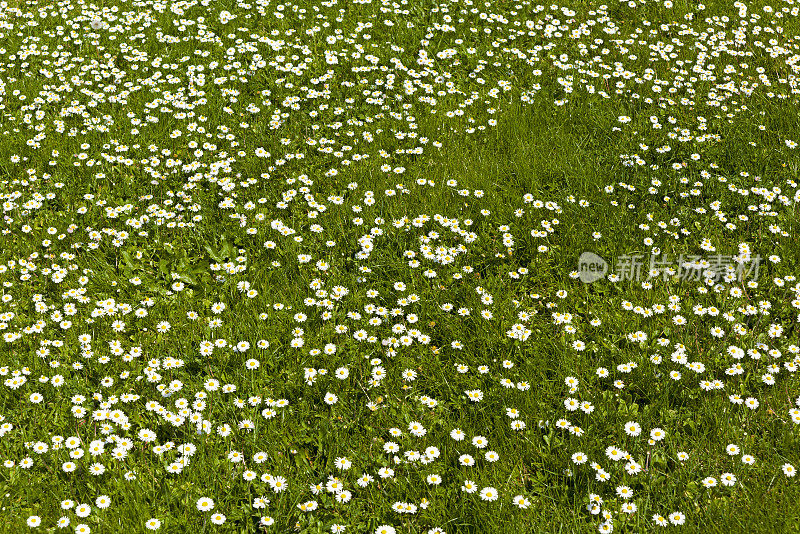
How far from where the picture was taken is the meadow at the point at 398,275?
368 centimetres

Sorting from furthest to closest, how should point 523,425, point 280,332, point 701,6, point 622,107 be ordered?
1. point 701,6
2. point 622,107
3. point 280,332
4. point 523,425

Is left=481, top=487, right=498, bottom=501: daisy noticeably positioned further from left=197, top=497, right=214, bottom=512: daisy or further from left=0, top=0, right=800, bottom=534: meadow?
left=197, top=497, right=214, bottom=512: daisy

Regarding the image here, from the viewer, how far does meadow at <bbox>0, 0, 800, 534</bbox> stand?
3.68 m

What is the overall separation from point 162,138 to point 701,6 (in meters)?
6.63

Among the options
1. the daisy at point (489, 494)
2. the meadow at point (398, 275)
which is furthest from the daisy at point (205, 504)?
the daisy at point (489, 494)

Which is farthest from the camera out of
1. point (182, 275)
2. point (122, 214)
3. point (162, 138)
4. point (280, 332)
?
point (162, 138)

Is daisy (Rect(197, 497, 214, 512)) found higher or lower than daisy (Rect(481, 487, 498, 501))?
lower

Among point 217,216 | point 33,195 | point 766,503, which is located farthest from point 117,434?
point 766,503

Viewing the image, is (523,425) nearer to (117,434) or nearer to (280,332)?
(280,332)

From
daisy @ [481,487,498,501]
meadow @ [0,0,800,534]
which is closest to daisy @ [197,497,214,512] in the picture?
meadow @ [0,0,800,534]

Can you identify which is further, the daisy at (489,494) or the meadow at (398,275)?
the meadow at (398,275)

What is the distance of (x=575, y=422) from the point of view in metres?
4.01

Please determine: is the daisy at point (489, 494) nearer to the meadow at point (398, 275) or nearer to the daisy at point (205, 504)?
the meadow at point (398, 275)

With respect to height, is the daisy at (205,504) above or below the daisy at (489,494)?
below
